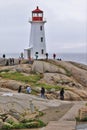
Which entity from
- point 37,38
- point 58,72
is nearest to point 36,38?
point 37,38

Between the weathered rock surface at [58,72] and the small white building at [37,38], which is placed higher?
the small white building at [37,38]

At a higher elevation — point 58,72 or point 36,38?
point 36,38

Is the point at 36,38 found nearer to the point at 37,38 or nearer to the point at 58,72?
the point at 37,38

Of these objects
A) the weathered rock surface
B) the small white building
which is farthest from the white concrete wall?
the weathered rock surface

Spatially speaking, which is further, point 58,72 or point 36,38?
point 36,38

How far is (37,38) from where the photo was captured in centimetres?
8262

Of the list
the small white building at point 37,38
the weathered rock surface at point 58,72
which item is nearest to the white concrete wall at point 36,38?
the small white building at point 37,38

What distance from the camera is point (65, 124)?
28.3m

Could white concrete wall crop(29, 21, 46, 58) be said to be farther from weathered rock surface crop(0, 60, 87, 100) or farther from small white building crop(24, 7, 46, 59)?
weathered rock surface crop(0, 60, 87, 100)

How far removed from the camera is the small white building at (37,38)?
82188mm

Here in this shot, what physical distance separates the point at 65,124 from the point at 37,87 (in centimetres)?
2933

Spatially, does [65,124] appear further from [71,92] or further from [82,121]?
[71,92]

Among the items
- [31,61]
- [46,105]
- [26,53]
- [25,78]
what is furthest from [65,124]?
[26,53]

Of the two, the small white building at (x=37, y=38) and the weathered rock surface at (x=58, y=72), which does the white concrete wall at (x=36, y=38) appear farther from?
the weathered rock surface at (x=58, y=72)
